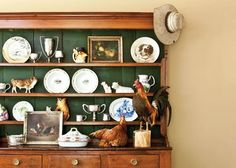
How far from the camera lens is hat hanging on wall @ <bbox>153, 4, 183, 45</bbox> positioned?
301 centimetres

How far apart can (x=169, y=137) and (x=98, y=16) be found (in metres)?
1.13

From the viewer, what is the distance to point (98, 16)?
118 inches

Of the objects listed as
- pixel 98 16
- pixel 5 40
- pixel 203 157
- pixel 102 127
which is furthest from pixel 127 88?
pixel 5 40

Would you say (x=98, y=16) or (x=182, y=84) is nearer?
(x=98, y=16)

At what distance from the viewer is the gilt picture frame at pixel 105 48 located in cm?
314

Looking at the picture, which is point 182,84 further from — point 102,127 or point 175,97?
point 102,127

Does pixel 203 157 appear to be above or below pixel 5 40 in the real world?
below

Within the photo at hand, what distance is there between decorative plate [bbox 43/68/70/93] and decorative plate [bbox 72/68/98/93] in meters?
0.06

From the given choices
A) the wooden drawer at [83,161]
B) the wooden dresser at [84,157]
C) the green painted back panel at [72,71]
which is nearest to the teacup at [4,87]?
the green painted back panel at [72,71]

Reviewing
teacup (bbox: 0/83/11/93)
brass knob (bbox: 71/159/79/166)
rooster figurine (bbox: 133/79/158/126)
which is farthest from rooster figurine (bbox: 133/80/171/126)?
teacup (bbox: 0/83/11/93)

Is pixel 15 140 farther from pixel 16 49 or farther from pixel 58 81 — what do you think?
pixel 16 49

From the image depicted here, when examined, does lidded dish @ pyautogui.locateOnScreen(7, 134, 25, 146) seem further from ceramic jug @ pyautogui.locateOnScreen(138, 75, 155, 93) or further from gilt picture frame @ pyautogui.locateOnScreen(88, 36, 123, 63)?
ceramic jug @ pyautogui.locateOnScreen(138, 75, 155, 93)

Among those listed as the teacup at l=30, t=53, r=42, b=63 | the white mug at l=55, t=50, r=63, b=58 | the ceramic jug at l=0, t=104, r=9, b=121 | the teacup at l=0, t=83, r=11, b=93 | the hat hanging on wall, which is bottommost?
the ceramic jug at l=0, t=104, r=9, b=121

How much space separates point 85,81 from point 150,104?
567mm
